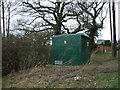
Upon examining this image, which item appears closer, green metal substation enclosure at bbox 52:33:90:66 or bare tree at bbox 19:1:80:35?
green metal substation enclosure at bbox 52:33:90:66

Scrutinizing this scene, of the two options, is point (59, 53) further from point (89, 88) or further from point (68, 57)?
point (89, 88)

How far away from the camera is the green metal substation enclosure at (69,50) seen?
865 cm

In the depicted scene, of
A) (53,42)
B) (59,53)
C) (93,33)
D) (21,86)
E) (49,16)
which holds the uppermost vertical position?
(49,16)

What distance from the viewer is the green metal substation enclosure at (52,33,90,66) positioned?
28.4 feet

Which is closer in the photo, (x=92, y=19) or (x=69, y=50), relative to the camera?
(x=69, y=50)

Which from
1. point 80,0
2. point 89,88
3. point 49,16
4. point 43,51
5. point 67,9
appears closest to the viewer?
point 89,88

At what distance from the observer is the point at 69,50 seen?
8.83 meters

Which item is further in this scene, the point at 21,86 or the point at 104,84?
the point at 21,86

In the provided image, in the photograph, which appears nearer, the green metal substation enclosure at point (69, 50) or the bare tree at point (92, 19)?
the green metal substation enclosure at point (69, 50)

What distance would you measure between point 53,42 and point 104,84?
18.1 feet

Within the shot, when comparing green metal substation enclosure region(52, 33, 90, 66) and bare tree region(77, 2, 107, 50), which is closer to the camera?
green metal substation enclosure region(52, 33, 90, 66)

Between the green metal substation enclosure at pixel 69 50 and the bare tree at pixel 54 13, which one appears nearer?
the green metal substation enclosure at pixel 69 50

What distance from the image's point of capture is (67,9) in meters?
18.4

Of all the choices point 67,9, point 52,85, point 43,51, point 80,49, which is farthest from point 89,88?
point 67,9
